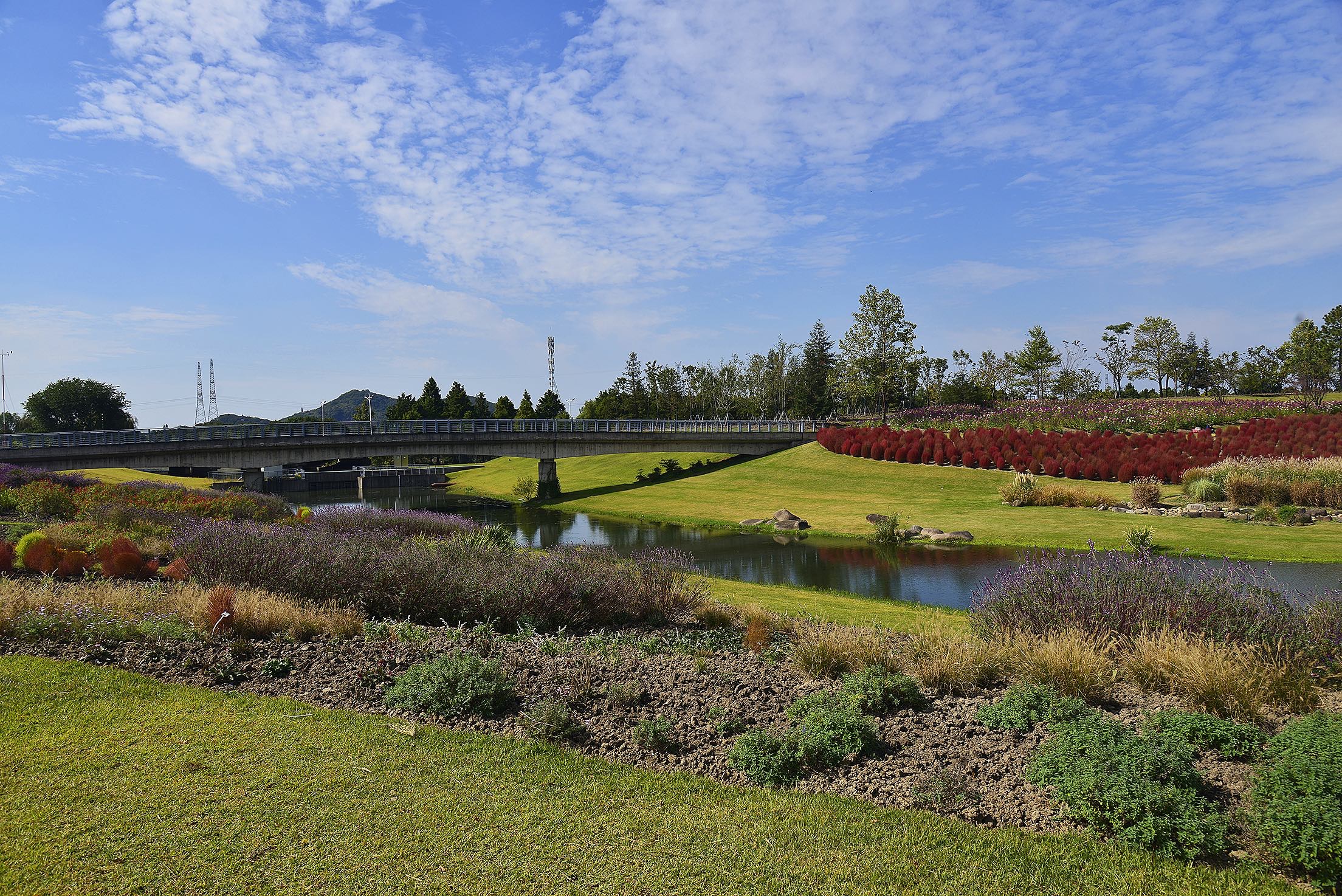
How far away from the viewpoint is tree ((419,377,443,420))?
98.5 meters

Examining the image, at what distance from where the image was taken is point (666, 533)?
31391 mm

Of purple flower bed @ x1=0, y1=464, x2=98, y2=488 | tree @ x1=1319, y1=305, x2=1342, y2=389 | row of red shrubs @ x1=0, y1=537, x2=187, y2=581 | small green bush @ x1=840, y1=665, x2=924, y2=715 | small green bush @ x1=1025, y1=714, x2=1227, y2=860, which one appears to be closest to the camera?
small green bush @ x1=1025, y1=714, x2=1227, y2=860

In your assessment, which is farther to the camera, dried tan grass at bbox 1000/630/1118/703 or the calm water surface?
the calm water surface

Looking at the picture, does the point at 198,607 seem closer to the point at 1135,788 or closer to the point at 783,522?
the point at 1135,788

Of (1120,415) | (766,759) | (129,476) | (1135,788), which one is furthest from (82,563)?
(129,476)

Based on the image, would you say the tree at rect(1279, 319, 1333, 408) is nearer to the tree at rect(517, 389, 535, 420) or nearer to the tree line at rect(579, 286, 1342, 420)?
the tree line at rect(579, 286, 1342, 420)

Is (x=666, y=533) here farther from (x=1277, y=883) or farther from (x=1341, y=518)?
(x=1277, y=883)

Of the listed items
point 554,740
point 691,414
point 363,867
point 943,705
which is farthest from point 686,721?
point 691,414

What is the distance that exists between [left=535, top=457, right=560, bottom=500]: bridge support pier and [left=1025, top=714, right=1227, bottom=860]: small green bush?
42.7m

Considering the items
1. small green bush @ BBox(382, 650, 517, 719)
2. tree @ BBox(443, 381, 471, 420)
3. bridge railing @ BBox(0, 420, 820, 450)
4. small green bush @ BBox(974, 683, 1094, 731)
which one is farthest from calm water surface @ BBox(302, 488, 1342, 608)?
tree @ BBox(443, 381, 471, 420)

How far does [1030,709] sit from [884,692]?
42.5 inches

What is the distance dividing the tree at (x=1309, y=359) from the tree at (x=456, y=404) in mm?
80078

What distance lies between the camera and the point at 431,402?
102m

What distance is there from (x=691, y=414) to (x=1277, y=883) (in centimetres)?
9007
